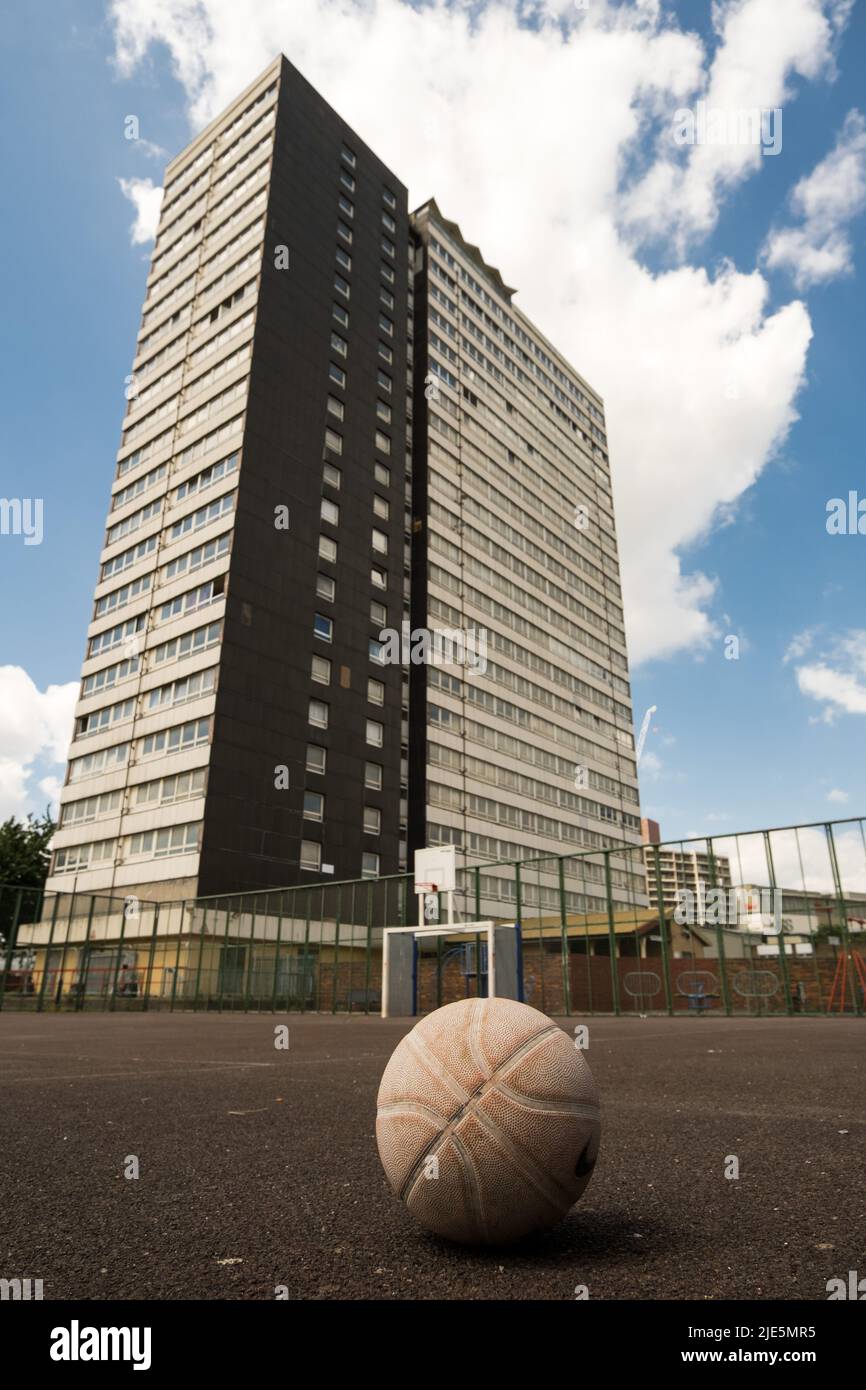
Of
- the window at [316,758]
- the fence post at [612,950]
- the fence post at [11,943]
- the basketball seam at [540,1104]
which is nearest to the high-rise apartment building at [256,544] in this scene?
the window at [316,758]

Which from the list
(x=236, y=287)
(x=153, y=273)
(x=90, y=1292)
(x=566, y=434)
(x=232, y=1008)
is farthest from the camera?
(x=566, y=434)

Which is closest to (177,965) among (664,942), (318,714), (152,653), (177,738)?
(177,738)

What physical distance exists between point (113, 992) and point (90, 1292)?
3480 cm

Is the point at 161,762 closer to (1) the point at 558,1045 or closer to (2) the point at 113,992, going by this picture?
(2) the point at 113,992

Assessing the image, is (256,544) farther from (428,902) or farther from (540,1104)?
(540,1104)

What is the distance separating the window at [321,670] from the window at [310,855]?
33.3 ft

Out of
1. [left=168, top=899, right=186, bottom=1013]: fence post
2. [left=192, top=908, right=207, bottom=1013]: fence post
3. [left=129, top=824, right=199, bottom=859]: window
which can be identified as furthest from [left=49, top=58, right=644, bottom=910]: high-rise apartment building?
[left=192, top=908, right=207, bottom=1013]: fence post

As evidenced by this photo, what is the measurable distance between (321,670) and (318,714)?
2.94 meters

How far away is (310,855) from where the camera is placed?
4978 cm

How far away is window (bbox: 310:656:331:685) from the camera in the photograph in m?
53.2

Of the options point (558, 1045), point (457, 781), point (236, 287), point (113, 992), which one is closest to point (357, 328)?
point (236, 287)

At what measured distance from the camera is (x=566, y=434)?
313ft

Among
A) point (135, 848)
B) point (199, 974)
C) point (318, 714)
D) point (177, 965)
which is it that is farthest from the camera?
point (318, 714)
